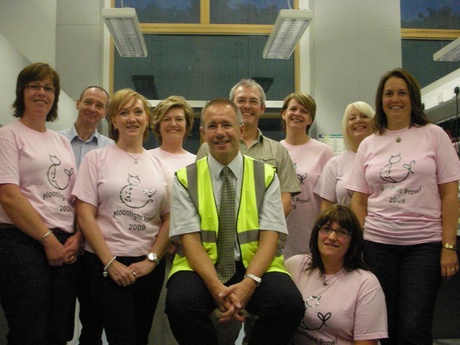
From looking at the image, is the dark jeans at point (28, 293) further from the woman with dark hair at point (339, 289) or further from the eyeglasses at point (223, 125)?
the woman with dark hair at point (339, 289)

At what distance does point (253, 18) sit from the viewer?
644 centimetres

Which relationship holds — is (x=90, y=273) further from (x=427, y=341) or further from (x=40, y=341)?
(x=427, y=341)

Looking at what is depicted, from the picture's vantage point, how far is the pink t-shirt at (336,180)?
293 centimetres

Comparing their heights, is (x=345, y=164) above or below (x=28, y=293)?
above

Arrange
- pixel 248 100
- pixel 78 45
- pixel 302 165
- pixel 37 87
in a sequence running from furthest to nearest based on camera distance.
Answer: pixel 78 45 → pixel 302 165 → pixel 248 100 → pixel 37 87

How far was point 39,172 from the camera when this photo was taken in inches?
90.1

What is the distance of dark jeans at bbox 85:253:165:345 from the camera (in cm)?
224

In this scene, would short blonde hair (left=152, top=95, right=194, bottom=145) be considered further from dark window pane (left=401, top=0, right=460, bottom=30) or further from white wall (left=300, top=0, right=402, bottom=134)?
dark window pane (left=401, top=0, right=460, bottom=30)

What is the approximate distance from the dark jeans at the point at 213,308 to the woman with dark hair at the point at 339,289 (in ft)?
0.62

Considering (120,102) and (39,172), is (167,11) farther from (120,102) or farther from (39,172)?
(39,172)

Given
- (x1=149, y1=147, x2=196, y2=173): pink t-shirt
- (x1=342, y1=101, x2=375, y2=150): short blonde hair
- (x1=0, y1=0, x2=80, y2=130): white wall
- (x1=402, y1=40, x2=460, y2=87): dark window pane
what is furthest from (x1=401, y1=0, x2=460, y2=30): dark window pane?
(x1=149, y1=147, x2=196, y2=173): pink t-shirt

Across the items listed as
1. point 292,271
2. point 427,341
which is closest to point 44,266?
point 292,271

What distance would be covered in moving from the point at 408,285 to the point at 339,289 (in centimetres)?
30

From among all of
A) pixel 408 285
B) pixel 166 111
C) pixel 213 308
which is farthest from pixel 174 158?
pixel 408 285
